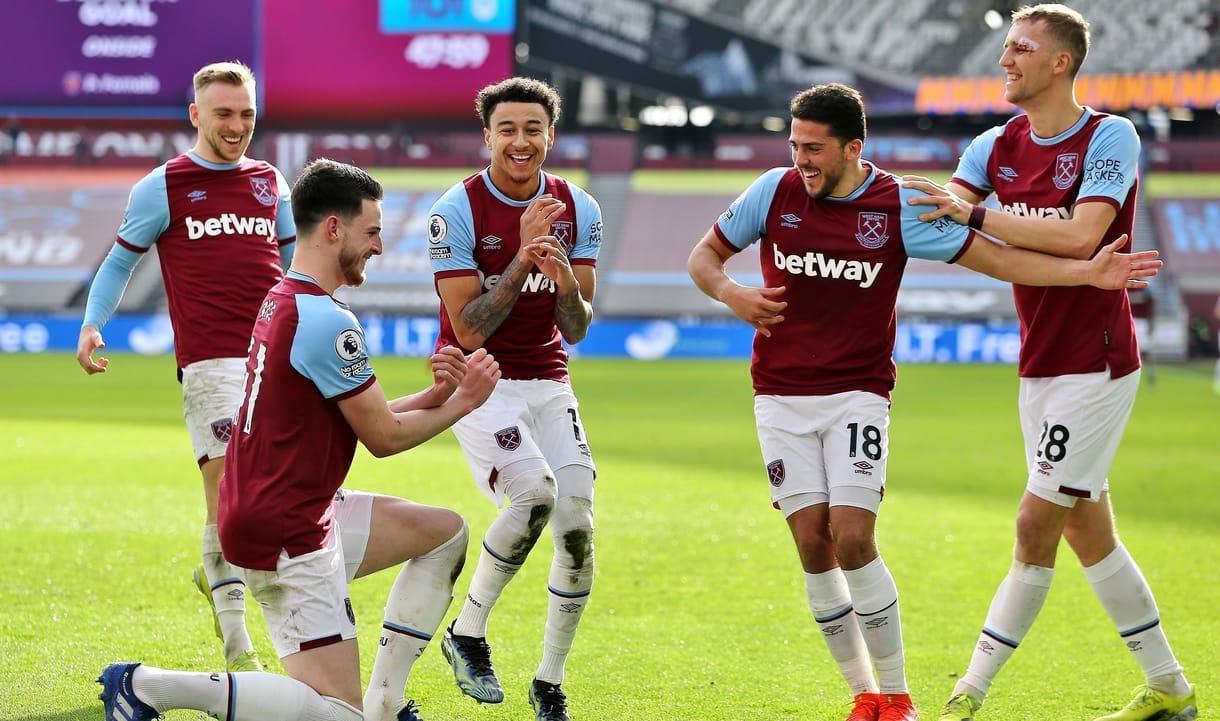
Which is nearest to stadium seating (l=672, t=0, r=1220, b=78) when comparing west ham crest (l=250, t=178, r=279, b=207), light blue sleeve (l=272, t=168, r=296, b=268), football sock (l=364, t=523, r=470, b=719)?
light blue sleeve (l=272, t=168, r=296, b=268)

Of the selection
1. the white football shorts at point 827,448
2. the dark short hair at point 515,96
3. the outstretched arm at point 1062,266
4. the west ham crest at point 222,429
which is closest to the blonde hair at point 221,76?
the dark short hair at point 515,96

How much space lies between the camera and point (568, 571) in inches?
219

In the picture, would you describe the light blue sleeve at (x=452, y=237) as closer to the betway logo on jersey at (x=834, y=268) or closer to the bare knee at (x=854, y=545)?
the betway logo on jersey at (x=834, y=268)

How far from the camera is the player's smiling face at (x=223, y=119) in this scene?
614cm

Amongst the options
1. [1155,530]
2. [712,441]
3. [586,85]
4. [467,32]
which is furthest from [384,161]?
[1155,530]

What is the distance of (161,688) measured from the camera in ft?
13.3

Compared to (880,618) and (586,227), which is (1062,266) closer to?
(880,618)

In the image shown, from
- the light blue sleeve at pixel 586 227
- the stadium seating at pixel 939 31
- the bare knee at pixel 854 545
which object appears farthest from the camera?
the stadium seating at pixel 939 31

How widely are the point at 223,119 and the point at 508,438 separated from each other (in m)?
2.07

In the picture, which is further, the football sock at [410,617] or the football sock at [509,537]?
the football sock at [509,537]

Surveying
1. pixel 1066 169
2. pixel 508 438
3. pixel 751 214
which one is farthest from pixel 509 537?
pixel 1066 169

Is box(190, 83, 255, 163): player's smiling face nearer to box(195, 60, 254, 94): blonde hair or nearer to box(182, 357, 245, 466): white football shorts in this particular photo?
box(195, 60, 254, 94): blonde hair

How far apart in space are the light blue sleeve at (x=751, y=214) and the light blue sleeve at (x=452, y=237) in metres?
1.07

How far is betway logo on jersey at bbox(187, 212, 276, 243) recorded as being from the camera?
6262 mm
